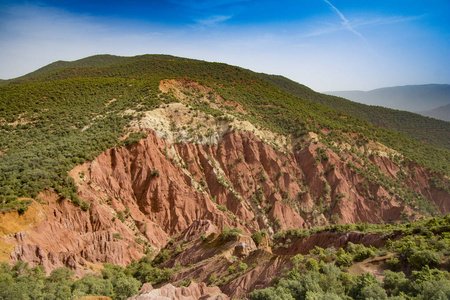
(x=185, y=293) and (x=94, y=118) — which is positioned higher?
(x=94, y=118)

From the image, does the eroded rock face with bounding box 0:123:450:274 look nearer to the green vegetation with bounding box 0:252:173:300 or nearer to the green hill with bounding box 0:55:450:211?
the green vegetation with bounding box 0:252:173:300

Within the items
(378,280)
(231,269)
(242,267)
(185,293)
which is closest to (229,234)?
(231,269)

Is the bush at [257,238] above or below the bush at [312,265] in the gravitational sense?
below

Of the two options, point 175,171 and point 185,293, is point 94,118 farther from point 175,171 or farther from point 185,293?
point 185,293

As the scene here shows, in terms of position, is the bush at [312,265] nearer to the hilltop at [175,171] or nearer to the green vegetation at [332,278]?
the green vegetation at [332,278]

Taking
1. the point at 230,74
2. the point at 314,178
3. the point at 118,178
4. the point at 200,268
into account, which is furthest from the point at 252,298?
the point at 230,74

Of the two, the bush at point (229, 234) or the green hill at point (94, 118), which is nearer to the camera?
the bush at point (229, 234)

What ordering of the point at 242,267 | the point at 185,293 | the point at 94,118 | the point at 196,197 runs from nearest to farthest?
the point at 185,293
the point at 242,267
the point at 196,197
the point at 94,118

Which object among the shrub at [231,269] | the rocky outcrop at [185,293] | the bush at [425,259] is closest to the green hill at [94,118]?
the rocky outcrop at [185,293]

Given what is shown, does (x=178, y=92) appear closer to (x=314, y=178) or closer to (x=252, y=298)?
(x=314, y=178)

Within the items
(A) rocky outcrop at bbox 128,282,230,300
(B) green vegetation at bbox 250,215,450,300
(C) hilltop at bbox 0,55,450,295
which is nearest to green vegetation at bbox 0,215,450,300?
(B) green vegetation at bbox 250,215,450,300
